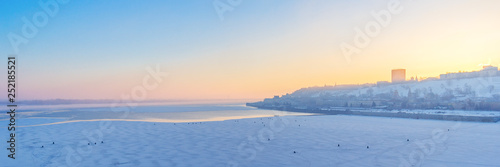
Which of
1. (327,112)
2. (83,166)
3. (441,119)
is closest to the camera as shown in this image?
(83,166)

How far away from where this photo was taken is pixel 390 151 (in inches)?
440

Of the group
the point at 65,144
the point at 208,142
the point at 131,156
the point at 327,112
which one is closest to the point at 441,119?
the point at 327,112

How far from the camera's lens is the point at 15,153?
37.0ft

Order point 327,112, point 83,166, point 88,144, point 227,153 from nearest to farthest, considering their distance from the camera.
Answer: point 83,166, point 227,153, point 88,144, point 327,112

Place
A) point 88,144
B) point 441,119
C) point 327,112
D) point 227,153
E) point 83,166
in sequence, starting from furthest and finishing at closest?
point 327,112
point 441,119
point 88,144
point 227,153
point 83,166

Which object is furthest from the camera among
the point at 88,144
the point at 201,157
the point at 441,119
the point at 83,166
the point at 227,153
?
the point at 441,119

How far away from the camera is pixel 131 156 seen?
1060 cm

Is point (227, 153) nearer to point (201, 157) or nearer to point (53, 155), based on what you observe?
point (201, 157)

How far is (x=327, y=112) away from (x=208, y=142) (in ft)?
102

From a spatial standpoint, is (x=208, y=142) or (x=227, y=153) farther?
(x=208, y=142)

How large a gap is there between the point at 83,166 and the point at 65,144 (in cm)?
506

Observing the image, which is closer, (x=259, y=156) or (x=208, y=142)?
(x=259, y=156)

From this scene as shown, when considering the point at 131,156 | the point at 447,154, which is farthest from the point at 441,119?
the point at 131,156

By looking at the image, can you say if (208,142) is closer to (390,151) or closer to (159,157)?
(159,157)
